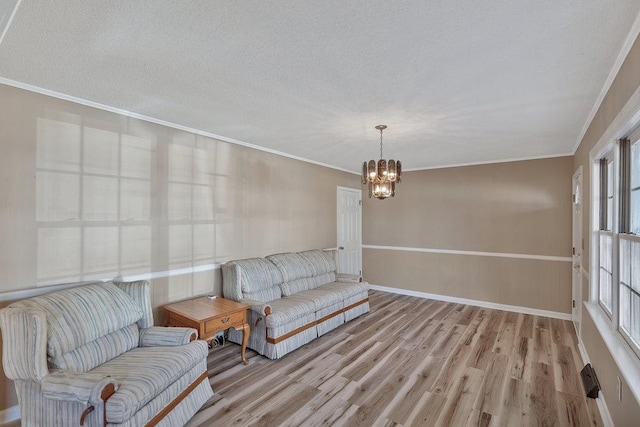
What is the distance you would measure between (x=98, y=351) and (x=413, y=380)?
8.63 ft

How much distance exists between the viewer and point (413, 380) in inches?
110

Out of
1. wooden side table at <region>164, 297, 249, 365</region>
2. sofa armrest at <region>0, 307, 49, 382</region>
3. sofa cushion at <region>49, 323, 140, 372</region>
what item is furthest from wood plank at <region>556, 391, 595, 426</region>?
sofa armrest at <region>0, 307, 49, 382</region>

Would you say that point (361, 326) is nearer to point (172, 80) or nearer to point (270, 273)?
point (270, 273)

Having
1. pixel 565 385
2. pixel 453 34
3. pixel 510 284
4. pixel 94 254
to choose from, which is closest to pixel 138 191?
pixel 94 254

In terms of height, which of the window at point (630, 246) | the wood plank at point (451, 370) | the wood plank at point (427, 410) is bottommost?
the wood plank at point (427, 410)

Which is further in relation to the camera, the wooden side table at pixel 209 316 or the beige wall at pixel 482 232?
the beige wall at pixel 482 232

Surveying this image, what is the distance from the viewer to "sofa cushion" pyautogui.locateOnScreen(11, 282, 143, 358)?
2.00 m

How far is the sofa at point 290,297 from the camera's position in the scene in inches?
128

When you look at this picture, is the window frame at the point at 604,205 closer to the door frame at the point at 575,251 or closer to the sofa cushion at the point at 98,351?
the door frame at the point at 575,251

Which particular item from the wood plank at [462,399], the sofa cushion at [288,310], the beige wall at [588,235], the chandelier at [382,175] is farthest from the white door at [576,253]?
the sofa cushion at [288,310]

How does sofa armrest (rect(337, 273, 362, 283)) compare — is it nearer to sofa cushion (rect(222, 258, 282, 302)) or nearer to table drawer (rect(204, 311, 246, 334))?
sofa cushion (rect(222, 258, 282, 302))

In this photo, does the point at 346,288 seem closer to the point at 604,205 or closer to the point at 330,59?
the point at 604,205

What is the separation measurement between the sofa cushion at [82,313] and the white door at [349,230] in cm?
390

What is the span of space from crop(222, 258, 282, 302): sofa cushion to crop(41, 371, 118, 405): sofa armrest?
1.75m
